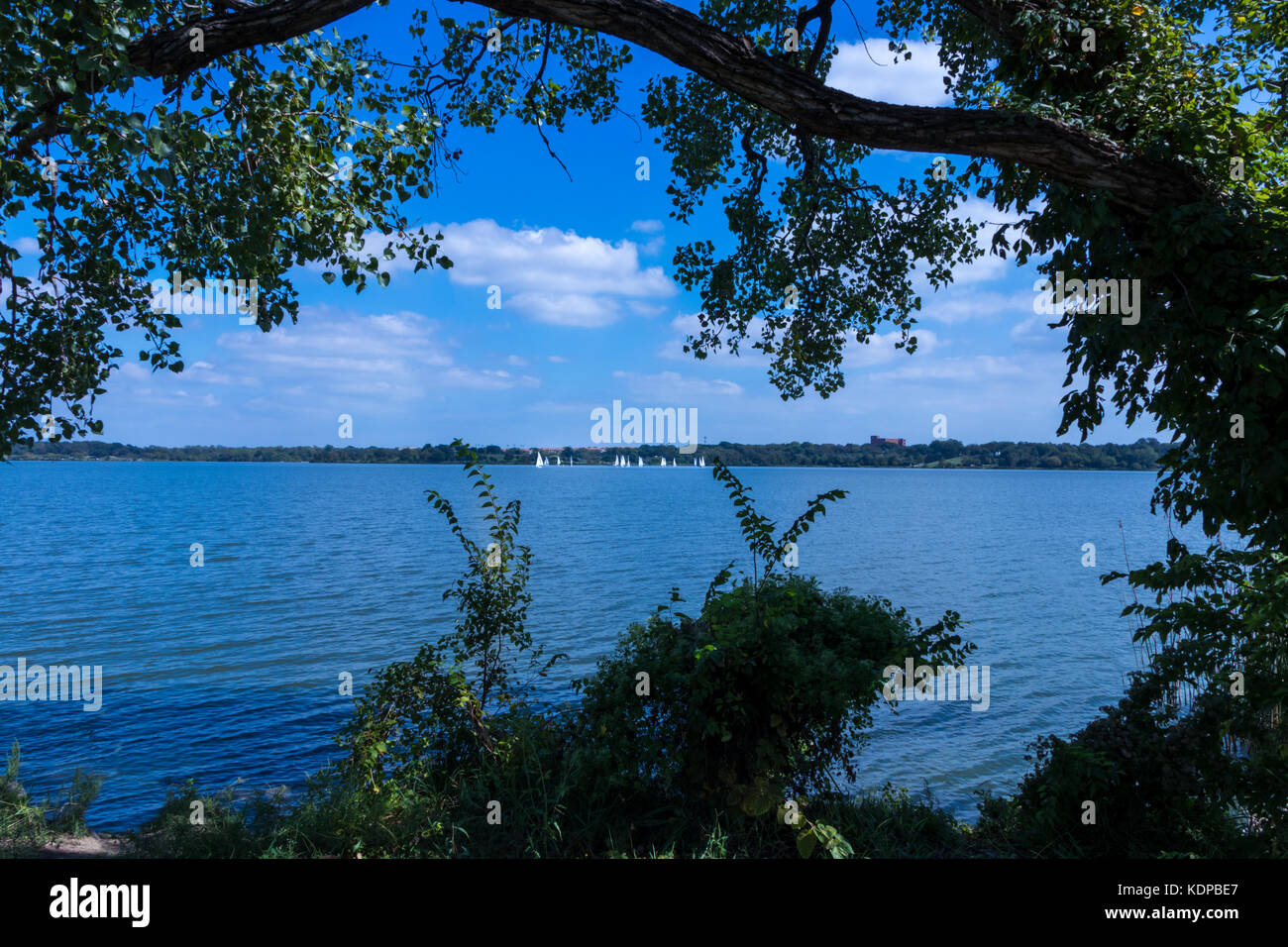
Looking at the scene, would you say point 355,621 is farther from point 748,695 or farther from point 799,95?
point 799,95

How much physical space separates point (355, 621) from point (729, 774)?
64.1ft

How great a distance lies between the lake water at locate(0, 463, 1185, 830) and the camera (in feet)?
41.1

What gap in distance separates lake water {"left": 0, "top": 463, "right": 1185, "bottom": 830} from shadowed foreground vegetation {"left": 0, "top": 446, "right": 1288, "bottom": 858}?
1.03 m

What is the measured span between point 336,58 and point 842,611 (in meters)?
6.48

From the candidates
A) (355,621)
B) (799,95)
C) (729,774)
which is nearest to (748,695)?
(729,774)

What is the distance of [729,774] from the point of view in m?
5.67

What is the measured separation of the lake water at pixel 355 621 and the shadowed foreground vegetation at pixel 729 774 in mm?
1035

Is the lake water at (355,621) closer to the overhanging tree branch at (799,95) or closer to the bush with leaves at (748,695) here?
the bush with leaves at (748,695)

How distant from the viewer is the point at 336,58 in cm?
612

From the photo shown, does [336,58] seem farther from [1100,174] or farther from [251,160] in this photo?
[1100,174]

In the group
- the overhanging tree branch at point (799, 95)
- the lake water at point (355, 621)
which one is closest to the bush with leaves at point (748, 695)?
the lake water at point (355, 621)

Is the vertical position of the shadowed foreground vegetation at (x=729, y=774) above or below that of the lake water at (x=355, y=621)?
above

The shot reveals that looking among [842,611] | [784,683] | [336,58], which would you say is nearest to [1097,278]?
[842,611]

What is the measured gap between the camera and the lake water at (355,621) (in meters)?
12.5
